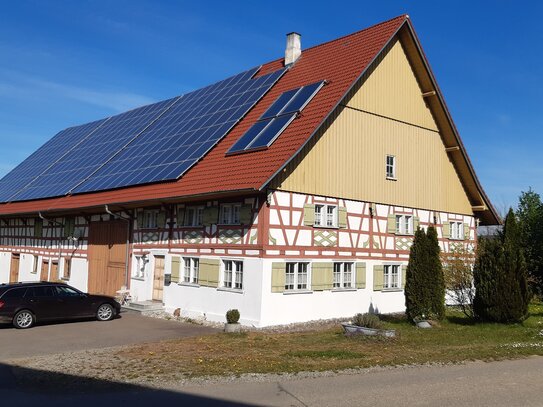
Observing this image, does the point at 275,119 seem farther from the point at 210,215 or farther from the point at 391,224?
the point at 391,224

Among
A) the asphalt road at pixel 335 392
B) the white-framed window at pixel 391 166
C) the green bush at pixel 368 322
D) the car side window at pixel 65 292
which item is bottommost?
the asphalt road at pixel 335 392

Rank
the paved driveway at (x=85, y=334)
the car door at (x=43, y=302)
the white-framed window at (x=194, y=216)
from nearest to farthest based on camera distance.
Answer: the paved driveway at (x=85, y=334)
the car door at (x=43, y=302)
the white-framed window at (x=194, y=216)

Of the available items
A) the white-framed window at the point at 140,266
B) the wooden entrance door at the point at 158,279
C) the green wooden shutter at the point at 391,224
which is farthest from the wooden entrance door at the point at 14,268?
the green wooden shutter at the point at 391,224

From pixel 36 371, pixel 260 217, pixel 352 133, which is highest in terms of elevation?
pixel 352 133

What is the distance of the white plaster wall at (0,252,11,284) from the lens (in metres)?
33.2

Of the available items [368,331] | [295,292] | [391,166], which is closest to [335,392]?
[368,331]

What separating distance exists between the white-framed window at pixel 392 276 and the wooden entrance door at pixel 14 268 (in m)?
21.7

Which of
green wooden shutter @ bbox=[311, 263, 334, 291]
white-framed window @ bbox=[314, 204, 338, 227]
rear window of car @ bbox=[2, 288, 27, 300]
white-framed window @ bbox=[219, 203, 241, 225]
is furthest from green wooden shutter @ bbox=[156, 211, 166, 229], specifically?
green wooden shutter @ bbox=[311, 263, 334, 291]

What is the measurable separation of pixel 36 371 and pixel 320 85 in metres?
14.1

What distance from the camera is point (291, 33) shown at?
1009 inches

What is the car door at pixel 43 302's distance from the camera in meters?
18.1

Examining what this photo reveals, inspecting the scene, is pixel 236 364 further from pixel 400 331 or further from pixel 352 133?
pixel 352 133

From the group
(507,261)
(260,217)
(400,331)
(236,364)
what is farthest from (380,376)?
(507,261)

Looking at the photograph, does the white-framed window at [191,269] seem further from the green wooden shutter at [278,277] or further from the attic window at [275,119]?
the attic window at [275,119]
